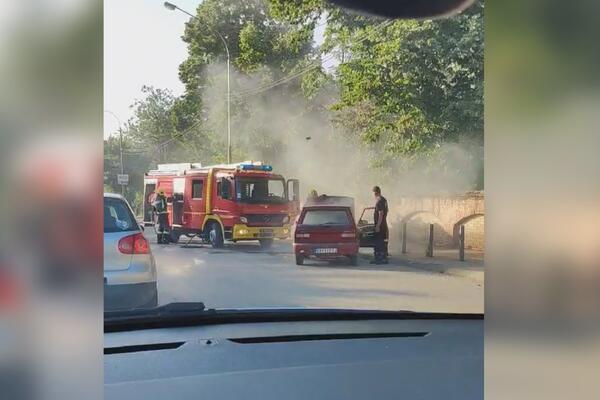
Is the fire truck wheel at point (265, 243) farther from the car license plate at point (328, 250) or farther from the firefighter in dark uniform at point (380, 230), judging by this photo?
the firefighter in dark uniform at point (380, 230)

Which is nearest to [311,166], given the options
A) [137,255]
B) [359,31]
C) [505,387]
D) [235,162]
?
[235,162]

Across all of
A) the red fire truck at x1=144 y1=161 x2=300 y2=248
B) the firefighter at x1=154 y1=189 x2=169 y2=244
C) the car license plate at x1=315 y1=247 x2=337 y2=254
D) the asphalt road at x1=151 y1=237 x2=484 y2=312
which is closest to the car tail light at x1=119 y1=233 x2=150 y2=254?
the asphalt road at x1=151 y1=237 x2=484 y2=312

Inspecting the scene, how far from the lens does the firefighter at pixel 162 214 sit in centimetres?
970

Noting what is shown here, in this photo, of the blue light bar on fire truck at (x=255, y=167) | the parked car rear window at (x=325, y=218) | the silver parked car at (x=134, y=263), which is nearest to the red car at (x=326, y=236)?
the parked car rear window at (x=325, y=218)

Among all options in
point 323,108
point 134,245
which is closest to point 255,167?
point 323,108

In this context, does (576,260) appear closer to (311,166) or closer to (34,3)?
(34,3)

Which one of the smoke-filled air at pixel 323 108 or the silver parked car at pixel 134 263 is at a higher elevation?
the smoke-filled air at pixel 323 108

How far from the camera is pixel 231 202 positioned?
35.3 ft

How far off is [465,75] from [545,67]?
8343 mm

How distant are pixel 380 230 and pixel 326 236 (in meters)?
1.06

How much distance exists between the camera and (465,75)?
29.0ft

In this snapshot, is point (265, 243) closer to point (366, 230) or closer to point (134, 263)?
point (366, 230)

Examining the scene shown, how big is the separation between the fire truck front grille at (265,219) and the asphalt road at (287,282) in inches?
16.6

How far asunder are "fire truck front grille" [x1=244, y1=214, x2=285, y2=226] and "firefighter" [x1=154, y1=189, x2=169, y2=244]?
1.50 m
